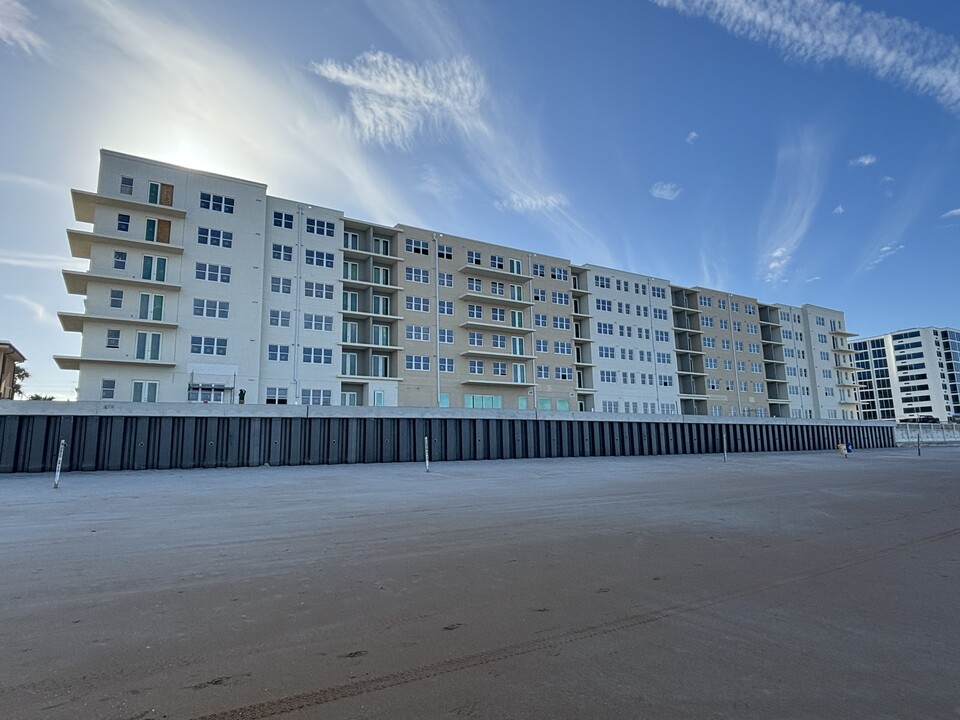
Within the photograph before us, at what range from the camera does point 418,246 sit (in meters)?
54.1

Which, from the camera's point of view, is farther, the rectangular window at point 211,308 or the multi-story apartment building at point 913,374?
the multi-story apartment building at point 913,374

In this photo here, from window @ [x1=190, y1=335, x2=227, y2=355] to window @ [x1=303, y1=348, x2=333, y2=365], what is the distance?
20.8 ft

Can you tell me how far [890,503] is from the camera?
1227 centimetres

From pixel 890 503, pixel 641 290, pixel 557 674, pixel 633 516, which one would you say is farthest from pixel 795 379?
pixel 557 674

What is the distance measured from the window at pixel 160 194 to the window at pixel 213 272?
5.53 metres

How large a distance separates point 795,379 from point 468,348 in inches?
2202

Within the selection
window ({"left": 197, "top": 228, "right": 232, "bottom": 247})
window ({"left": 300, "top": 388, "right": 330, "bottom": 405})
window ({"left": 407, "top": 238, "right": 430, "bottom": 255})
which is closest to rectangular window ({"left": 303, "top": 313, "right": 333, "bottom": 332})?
window ({"left": 300, "top": 388, "right": 330, "bottom": 405})

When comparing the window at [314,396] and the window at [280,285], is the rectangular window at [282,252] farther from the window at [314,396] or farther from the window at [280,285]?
the window at [314,396]

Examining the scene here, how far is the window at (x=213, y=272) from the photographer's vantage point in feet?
141

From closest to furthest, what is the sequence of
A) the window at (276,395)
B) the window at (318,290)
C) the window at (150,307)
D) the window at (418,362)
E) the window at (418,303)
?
the window at (150,307), the window at (276,395), the window at (318,290), the window at (418,362), the window at (418,303)

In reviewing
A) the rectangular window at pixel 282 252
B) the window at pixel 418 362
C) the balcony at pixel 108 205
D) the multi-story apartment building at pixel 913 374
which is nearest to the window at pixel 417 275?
the window at pixel 418 362

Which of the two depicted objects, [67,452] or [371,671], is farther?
[67,452]

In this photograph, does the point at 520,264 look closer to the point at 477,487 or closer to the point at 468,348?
the point at 468,348

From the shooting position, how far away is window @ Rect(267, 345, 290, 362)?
44531 mm
